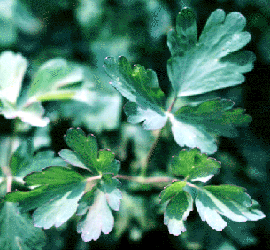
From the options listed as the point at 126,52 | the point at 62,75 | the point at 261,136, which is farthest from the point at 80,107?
the point at 261,136

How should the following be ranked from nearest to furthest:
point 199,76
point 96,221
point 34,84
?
point 96,221
point 199,76
point 34,84

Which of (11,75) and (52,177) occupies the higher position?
(11,75)

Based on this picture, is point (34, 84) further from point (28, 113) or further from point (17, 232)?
point (17, 232)

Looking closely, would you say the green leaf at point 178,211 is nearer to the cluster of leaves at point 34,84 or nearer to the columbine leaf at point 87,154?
the columbine leaf at point 87,154

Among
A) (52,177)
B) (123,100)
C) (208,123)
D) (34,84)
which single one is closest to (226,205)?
(208,123)

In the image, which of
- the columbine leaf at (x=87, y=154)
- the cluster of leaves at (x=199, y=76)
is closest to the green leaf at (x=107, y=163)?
the columbine leaf at (x=87, y=154)

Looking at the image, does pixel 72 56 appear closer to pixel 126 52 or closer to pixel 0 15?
pixel 126 52

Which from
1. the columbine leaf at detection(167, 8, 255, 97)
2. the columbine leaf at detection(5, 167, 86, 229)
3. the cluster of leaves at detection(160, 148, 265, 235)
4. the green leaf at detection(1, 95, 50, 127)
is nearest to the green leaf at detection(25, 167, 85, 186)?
the columbine leaf at detection(5, 167, 86, 229)
